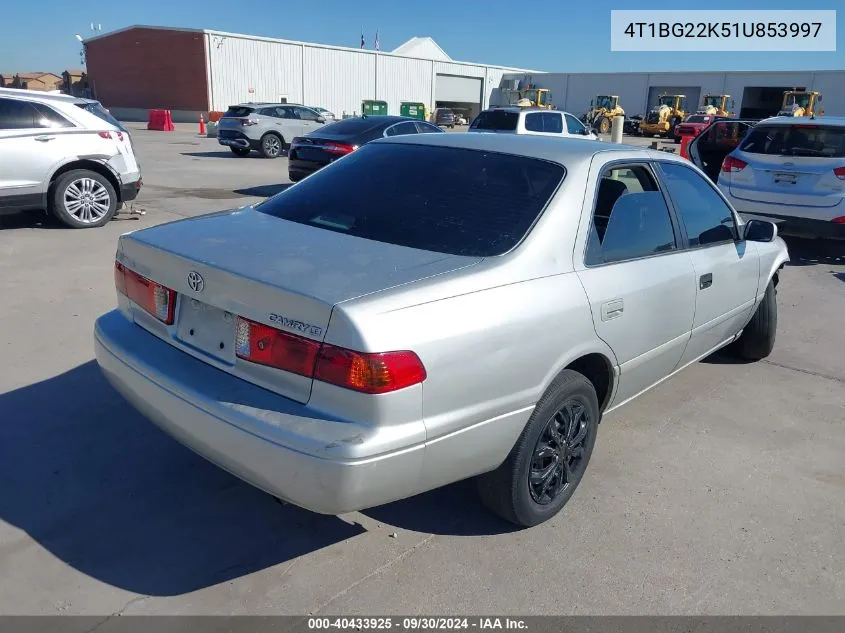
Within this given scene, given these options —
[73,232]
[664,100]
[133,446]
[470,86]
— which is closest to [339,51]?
[470,86]

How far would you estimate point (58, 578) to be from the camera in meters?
2.67

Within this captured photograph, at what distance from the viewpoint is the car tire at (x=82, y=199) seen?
27.9 feet

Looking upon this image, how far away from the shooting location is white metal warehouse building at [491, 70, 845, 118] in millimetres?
51688

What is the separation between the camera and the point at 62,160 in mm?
8328

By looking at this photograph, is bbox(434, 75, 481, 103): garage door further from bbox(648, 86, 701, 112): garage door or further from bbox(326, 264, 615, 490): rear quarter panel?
bbox(326, 264, 615, 490): rear quarter panel

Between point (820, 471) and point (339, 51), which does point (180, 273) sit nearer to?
point (820, 471)

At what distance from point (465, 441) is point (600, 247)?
119 centimetres

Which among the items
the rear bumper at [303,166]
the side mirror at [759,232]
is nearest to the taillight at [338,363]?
the side mirror at [759,232]

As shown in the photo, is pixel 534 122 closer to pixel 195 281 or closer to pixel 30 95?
pixel 30 95

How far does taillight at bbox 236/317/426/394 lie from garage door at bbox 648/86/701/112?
62174 mm

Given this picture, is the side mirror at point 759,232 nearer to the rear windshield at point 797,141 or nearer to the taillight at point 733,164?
the rear windshield at point 797,141

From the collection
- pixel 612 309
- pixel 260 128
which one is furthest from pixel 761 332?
pixel 260 128

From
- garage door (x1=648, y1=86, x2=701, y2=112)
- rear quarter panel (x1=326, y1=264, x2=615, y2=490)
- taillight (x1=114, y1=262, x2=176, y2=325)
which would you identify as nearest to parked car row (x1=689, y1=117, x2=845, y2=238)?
rear quarter panel (x1=326, y1=264, x2=615, y2=490)

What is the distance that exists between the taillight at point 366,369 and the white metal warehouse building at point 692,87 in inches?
2244
